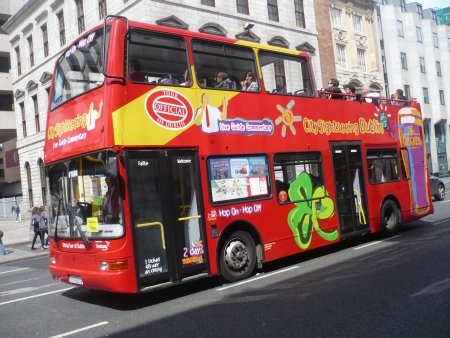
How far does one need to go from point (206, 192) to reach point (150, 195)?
3.62 ft

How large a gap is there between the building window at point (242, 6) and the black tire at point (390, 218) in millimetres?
17286

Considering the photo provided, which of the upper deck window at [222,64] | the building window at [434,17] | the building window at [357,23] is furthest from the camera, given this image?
the building window at [434,17]

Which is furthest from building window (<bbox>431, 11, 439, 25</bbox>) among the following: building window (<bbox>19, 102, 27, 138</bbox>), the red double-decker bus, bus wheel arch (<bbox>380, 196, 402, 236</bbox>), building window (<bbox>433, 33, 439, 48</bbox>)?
the red double-decker bus

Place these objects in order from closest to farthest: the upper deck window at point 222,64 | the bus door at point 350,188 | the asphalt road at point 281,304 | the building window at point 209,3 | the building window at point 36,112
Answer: the asphalt road at point 281,304 → the upper deck window at point 222,64 → the bus door at point 350,188 → the building window at point 209,3 → the building window at point 36,112

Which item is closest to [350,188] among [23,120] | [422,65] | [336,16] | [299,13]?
[299,13]

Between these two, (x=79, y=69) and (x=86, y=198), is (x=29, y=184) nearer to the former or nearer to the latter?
(x=79, y=69)

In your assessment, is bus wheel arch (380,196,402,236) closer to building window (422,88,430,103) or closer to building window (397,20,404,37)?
building window (397,20,404,37)

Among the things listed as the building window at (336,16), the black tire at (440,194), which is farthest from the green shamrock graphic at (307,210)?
the building window at (336,16)

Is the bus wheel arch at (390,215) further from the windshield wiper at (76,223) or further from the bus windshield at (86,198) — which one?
the windshield wiper at (76,223)

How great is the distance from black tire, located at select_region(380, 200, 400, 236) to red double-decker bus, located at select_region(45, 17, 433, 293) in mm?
1698

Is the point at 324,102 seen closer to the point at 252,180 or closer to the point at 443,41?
the point at 252,180

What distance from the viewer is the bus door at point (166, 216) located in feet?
23.3

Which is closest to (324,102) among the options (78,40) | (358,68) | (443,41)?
(78,40)

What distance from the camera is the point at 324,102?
1063 cm
